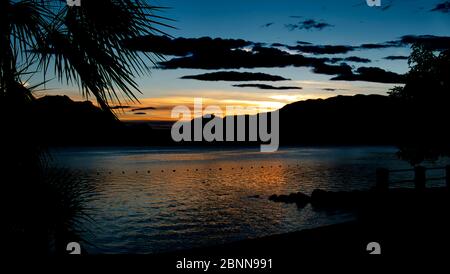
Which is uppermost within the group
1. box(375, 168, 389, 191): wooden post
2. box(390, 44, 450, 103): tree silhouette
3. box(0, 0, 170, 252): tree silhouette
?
box(390, 44, 450, 103): tree silhouette

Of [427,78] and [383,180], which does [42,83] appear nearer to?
[383,180]

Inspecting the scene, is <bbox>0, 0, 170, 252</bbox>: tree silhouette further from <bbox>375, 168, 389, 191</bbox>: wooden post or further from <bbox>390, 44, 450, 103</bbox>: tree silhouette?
<bbox>390, 44, 450, 103</bbox>: tree silhouette

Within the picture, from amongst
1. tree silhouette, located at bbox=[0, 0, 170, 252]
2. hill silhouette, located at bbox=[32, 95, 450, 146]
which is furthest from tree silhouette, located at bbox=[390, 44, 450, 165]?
tree silhouette, located at bbox=[0, 0, 170, 252]

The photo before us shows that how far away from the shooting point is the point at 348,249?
237 inches

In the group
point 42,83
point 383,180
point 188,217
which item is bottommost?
point 188,217

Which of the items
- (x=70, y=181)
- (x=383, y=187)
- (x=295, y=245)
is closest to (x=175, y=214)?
(x=383, y=187)

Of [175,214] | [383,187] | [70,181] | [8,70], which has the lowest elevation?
[175,214]

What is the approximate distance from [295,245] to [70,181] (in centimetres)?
393

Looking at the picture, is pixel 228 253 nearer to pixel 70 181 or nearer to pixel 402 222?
pixel 70 181

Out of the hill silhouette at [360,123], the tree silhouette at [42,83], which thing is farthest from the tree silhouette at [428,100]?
the tree silhouette at [42,83]

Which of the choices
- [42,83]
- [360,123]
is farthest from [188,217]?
[42,83]

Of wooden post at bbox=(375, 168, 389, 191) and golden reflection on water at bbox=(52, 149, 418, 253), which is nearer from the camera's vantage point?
wooden post at bbox=(375, 168, 389, 191)
